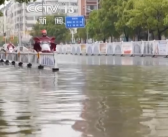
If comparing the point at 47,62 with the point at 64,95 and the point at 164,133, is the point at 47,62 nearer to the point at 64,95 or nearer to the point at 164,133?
the point at 64,95

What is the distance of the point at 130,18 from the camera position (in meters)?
69.6

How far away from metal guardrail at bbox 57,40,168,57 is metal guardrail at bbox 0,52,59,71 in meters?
19.5

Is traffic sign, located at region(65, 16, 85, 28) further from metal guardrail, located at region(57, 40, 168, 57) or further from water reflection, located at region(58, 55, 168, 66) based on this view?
water reflection, located at region(58, 55, 168, 66)

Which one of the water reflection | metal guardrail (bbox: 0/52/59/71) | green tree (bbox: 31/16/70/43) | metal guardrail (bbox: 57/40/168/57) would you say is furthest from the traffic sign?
metal guardrail (bbox: 0/52/59/71)

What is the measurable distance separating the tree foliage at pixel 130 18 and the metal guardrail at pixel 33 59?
1083 inches

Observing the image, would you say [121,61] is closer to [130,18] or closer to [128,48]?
[128,48]

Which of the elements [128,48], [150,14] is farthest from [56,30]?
[128,48]

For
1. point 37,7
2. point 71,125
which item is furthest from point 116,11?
point 37,7

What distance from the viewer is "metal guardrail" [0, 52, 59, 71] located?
26.3 metres

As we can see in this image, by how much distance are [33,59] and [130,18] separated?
133ft

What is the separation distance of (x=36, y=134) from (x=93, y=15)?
86.3m

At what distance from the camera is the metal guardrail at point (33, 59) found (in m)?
26.3

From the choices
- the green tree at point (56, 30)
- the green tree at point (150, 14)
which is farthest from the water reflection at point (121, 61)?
the green tree at point (56, 30)

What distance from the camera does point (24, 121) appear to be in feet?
29.7
